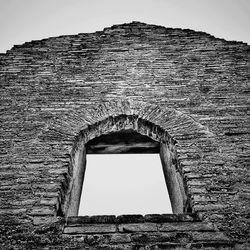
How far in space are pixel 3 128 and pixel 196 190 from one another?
2364 millimetres

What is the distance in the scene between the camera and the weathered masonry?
2311 mm

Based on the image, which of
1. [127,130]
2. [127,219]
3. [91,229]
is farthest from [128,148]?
[91,229]

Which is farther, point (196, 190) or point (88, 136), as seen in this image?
point (88, 136)

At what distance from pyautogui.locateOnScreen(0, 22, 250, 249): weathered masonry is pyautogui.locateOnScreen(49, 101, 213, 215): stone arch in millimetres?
15

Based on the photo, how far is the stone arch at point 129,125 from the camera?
3.27 m

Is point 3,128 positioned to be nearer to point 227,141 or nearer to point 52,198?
point 52,198

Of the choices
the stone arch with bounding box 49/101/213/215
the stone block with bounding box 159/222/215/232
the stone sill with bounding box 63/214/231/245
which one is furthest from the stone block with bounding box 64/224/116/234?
the stone arch with bounding box 49/101/213/215

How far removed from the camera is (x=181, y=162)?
2.96 meters

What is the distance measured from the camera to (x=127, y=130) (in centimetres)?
386

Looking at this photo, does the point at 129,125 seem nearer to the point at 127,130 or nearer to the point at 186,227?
the point at 127,130

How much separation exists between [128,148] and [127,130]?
16.1 inches

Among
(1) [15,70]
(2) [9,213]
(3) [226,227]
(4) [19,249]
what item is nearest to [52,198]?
(2) [9,213]

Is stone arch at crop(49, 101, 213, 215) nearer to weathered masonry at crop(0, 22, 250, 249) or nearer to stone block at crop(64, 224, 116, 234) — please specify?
weathered masonry at crop(0, 22, 250, 249)

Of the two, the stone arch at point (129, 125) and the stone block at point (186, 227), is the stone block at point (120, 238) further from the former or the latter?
the stone arch at point (129, 125)
